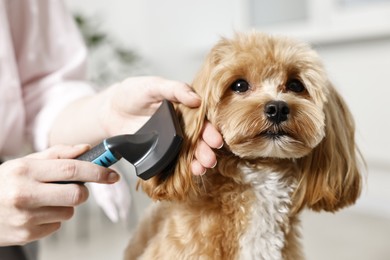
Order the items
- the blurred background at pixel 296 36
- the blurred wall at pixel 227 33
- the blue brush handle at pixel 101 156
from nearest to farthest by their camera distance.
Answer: the blue brush handle at pixel 101 156
the blurred background at pixel 296 36
the blurred wall at pixel 227 33

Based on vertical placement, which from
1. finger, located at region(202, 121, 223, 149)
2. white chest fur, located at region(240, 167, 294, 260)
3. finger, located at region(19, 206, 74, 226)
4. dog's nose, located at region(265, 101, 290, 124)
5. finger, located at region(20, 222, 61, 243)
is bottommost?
white chest fur, located at region(240, 167, 294, 260)

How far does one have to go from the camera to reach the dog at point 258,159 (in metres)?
0.70

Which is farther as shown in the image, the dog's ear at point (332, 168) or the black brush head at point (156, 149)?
the dog's ear at point (332, 168)

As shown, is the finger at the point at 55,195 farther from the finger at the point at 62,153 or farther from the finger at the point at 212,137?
the finger at the point at 212,137

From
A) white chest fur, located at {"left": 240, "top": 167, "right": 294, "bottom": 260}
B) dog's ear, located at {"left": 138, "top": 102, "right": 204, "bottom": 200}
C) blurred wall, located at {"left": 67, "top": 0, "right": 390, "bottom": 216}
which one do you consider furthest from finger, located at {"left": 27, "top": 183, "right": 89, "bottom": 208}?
blurred wall, located at {"left": 67, "top": 0, "right": 390, "bottom": 216}

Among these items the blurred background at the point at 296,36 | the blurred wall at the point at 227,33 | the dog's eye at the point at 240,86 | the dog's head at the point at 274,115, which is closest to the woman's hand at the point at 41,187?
the dog's head at the point at 274,115

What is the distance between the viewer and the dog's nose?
68 centimetres

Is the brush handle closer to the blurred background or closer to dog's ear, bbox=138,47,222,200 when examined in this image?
dog's ear, bbox=138,47,222,200

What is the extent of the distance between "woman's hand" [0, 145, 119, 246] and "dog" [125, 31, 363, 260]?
0.10 meters

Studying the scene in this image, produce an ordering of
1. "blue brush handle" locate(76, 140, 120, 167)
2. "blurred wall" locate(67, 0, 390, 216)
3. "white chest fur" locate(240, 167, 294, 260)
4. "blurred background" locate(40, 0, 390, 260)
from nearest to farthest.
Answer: "blue brush handle" locate(76, 140, 120, 167) → "white chest fur" locate(240, 167, 294, 260) → "blurred background" locate(40, 0, 390, 260) → "blurred wall" locate(67, 0, 390, 216)

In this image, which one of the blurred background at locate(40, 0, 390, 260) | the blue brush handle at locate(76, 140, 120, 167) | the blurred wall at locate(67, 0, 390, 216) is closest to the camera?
the blue brush handle at locate(76, 140, 120, 167)

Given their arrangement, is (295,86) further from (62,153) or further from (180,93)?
(62,153)

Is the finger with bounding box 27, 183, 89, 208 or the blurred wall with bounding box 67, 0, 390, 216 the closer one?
the finger with bounding box 27, 183, 89, 208

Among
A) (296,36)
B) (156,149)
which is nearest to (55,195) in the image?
(156,149)
